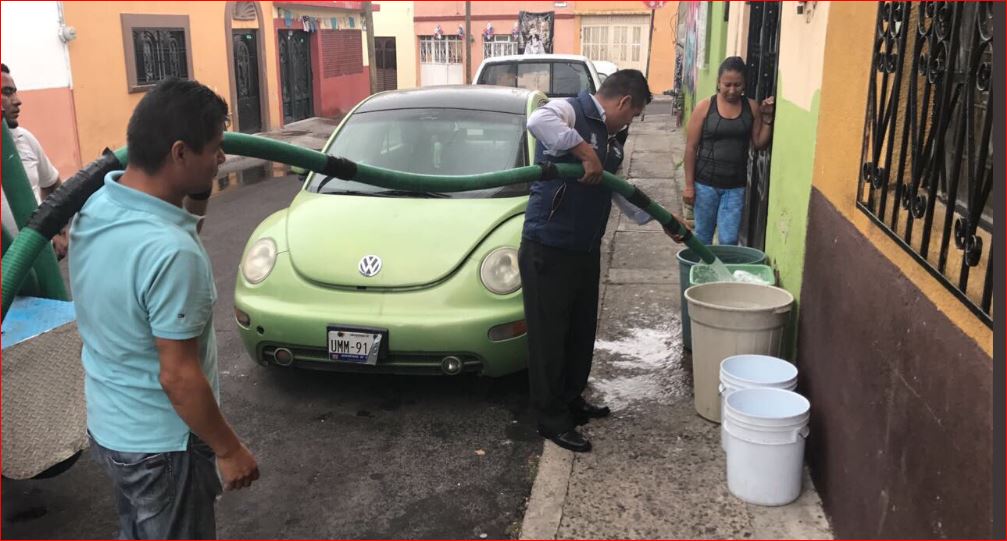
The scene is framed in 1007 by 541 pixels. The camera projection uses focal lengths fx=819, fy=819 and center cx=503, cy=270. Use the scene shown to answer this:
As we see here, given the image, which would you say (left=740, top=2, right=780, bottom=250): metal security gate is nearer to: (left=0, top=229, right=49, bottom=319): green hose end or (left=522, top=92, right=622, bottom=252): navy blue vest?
(left=522, top=92, right=622, bottom=252): navy blue vest

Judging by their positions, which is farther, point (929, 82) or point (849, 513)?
point (849, 513)

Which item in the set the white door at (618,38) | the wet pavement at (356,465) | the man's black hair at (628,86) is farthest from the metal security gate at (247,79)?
the white door at (618,38)

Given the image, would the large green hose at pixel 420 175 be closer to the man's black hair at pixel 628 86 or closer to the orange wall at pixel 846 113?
the man's black hair at pixel 628 86

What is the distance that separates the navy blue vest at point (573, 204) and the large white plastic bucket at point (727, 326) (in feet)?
2.20

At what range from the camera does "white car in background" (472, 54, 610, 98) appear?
40.3 ft

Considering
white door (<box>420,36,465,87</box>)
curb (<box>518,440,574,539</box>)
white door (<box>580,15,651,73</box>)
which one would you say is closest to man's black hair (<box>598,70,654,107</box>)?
curb (<box>518,440,574,539</box>)

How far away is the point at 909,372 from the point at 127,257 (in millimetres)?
2209

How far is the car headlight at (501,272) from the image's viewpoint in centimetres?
435

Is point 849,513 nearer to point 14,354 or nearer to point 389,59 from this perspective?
point 14,354

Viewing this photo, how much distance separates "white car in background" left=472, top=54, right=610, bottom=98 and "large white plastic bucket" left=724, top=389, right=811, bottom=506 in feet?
30.6

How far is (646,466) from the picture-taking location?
3.79 metres

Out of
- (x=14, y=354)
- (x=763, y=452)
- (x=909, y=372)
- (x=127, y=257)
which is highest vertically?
(x=127, y=257)

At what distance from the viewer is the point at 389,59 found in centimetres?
3319

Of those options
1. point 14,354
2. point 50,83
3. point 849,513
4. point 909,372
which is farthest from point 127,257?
point 50,83
